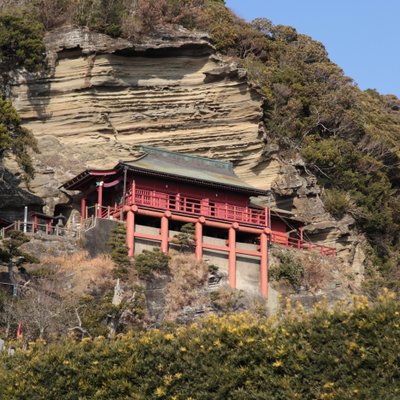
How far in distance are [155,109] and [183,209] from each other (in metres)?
9.38

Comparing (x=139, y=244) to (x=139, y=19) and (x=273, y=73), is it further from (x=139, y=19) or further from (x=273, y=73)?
(x=273, y=73)

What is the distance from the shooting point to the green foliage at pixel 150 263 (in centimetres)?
3709

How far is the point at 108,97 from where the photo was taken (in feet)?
160

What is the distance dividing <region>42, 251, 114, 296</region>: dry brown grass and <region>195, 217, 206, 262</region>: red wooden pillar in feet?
13.7

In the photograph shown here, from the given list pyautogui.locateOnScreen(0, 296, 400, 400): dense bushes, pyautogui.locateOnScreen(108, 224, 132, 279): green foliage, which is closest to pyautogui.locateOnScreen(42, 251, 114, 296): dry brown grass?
pyautogui.locateOnScreen(108, 224, 132, 279): green foliage

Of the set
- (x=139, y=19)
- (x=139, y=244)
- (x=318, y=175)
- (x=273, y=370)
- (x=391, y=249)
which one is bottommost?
(x=273, y=370)

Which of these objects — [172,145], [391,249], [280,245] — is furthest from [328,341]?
[391,249]

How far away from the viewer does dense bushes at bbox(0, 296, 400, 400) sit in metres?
19.3

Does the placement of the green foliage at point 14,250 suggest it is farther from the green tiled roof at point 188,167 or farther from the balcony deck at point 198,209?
the green tiled roof at point 188,167

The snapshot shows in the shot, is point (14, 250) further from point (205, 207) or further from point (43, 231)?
point (205, 207)

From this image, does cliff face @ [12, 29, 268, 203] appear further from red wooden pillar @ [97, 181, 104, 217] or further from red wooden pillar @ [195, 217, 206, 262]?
red wooden pillar @ [195, 217, 206, 262]

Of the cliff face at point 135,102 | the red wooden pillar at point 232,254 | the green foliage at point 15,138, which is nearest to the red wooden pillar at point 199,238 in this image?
the red wooden pillar at point 232,254

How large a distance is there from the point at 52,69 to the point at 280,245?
15.4 metres

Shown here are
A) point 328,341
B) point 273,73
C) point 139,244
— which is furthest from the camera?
point 273,73
